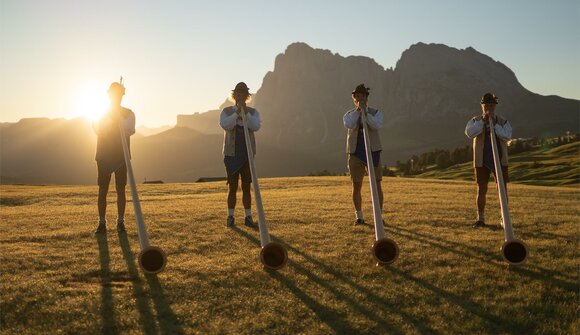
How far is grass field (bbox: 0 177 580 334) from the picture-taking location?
487 centimetres

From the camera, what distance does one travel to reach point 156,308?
5160mm

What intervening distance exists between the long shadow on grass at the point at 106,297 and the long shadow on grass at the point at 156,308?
28cm

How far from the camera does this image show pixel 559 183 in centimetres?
6931

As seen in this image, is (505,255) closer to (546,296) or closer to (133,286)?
(546,296)

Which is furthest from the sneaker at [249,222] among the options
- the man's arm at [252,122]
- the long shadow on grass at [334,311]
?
the long shadow on grass at [334,311]

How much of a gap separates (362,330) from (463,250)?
388cm

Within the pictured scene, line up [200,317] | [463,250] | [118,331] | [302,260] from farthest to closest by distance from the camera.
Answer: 1. [463,250]
2. [302,260]
3. [200,317]
4. [118,331]

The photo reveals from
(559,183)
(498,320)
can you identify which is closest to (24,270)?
(498,320)

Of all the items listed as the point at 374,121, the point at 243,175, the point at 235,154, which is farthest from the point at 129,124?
the point at 374,121

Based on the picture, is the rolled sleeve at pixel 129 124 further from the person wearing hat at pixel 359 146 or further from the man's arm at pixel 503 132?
the man's arm at pixel 503 132

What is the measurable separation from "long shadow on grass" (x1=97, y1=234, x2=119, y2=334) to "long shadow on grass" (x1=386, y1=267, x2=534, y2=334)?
3.74 metres

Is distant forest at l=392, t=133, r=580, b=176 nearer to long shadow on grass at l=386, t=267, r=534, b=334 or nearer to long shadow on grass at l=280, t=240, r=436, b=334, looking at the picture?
long shadow on grass at l=280, t=240, r=436, b=334

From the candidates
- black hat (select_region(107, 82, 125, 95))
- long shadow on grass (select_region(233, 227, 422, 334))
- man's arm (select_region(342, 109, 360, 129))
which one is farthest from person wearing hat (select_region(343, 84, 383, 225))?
black hat (select_region(107, 82, 125, 95))

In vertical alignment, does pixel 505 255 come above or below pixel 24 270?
below
